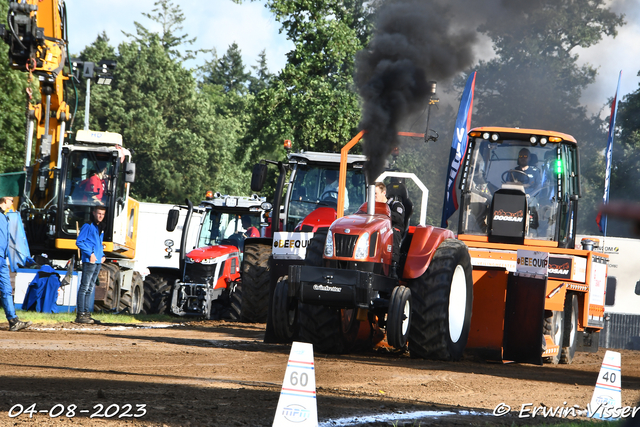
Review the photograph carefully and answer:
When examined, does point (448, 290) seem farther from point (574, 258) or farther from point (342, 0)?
point (342, 0)

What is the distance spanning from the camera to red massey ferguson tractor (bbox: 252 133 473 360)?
328 inches

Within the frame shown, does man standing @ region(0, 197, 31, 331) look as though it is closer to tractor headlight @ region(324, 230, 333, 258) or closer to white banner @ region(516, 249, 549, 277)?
tractor headlight @ region(324, 230, 333, 258)

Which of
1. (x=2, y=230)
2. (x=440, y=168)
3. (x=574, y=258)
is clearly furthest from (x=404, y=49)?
(x=440, y=168)

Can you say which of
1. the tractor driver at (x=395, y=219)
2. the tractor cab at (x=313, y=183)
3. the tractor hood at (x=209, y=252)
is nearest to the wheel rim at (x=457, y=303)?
the tractor driver at (x=395, y=219)

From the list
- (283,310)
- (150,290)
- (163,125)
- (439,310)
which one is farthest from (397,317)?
(163,125)

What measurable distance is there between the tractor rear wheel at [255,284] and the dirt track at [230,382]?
147 inches

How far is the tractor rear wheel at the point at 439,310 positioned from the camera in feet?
28.9

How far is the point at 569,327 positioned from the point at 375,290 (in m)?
4.30

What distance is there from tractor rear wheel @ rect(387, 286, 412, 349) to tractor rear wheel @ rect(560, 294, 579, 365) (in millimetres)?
3918

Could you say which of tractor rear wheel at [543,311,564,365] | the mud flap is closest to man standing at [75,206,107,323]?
the mud flap

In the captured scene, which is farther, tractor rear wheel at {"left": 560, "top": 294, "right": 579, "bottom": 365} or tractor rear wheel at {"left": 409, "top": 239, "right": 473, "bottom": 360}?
tractor rear wheel at {"left": 560, "top": 294, "right": 579, "bottom": 365}

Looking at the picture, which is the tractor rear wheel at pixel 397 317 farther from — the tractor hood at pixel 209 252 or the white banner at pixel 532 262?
the tractor hood at pixel 209 252

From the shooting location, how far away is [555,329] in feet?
36.3

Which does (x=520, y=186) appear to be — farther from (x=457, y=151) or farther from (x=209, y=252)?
(x=209, y=252)
